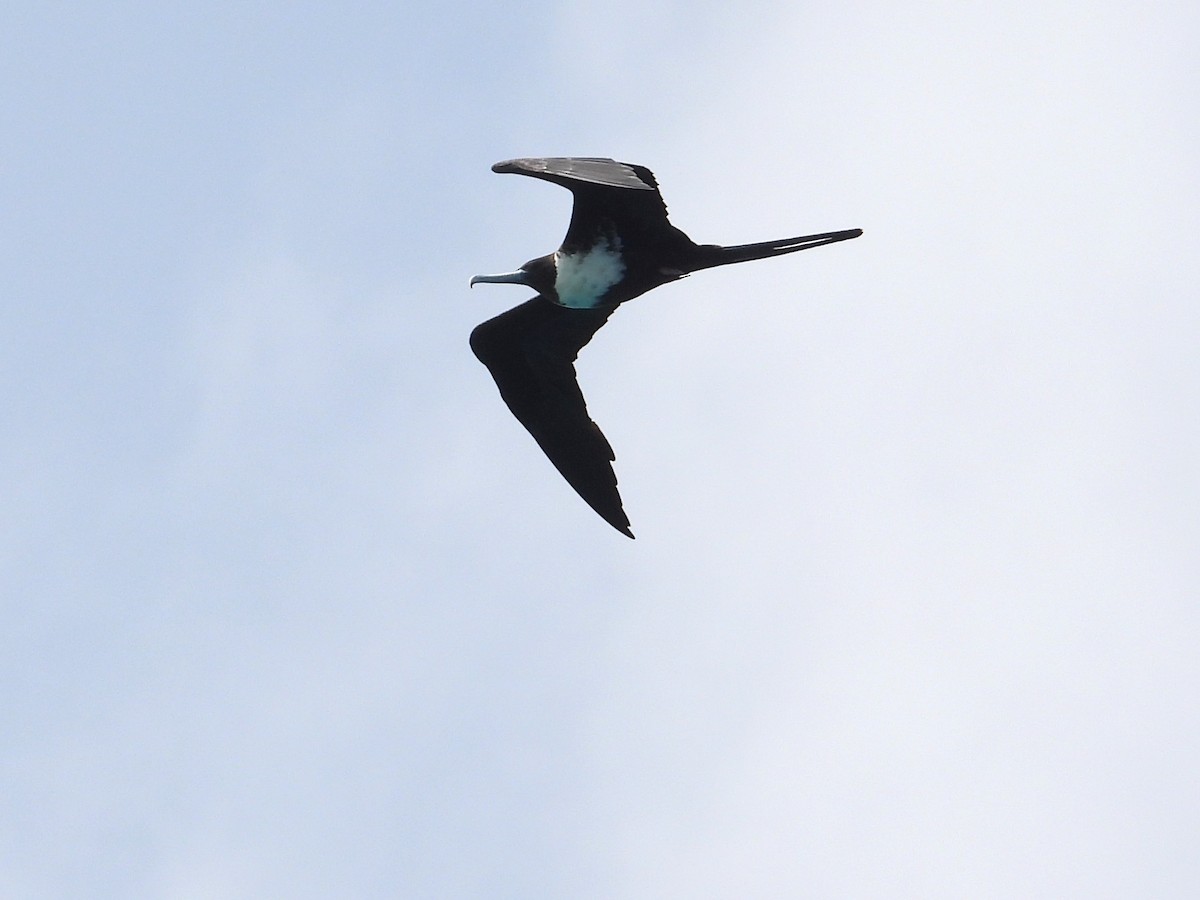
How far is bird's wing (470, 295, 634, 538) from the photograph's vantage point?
1129 cm

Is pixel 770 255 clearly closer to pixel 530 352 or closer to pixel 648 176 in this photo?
pixel 648 176

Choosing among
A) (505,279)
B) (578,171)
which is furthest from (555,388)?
(578,171)

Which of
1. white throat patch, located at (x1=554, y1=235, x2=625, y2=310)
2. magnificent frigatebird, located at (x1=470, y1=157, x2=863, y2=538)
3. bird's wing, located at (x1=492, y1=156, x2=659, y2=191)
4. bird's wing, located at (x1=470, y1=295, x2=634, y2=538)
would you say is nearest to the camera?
bird's wing, located at (x1=492, y1=156, x2=659, y2=191)

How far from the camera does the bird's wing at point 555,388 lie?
37.0ft

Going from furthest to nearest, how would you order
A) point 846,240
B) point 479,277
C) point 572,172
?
point 479,277
point 846,240
point 572,172

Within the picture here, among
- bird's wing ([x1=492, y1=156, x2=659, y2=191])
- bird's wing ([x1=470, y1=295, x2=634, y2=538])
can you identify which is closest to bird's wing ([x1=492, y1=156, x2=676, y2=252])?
bird's wing ([x1=492, y1=156, x2=659, y2=191])

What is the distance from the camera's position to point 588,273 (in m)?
10.5

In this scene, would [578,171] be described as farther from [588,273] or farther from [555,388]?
[555,388]

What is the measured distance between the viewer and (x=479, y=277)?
35.6ft

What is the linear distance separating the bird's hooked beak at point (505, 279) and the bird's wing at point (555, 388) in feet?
1.43

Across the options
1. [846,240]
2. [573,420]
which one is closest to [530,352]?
[573,420]

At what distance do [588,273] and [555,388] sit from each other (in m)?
1.16

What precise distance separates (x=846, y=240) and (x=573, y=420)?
2395mm

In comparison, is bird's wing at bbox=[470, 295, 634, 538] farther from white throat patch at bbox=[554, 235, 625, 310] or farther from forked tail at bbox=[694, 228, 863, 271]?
forked tail at bbox=[694, 228, 863, 271]
